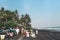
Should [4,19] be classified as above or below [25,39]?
above

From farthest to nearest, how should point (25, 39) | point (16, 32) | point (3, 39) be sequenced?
point (16, 32)
point (25, 39)
point (3, 39)

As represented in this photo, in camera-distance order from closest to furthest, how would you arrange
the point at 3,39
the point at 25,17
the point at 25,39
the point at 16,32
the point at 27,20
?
1. the point at 3,39
2. the point at 25,39
3. the point at 16,32
4. the point at 27,20
5. the point at 25,17

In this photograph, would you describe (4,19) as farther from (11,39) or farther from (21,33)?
(11,39)

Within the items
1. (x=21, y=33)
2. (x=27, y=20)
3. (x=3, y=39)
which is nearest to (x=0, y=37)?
(x=3, y=39)

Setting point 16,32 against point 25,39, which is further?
point 16,32

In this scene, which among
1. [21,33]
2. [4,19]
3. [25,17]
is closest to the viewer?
[21,33]

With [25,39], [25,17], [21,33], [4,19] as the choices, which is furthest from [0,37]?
[25,17]

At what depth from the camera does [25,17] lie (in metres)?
95.7

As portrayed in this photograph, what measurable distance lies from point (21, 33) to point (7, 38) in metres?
11.2

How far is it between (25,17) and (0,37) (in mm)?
66350

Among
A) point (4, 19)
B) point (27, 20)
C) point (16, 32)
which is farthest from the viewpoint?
point (27, 20)

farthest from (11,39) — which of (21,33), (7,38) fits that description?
(21,33)

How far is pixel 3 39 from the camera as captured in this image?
29.2 m

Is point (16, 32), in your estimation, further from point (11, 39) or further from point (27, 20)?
point (27, 20)
